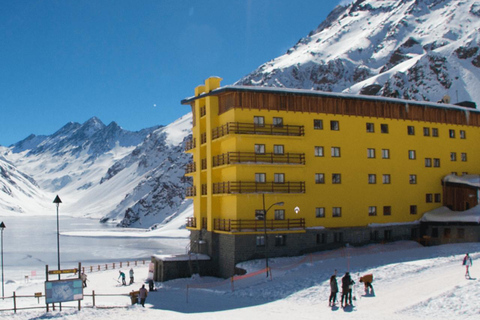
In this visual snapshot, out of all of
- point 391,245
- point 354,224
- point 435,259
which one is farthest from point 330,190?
point 435,259

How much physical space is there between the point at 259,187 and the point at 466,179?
25.9m

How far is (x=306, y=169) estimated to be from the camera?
176 feet

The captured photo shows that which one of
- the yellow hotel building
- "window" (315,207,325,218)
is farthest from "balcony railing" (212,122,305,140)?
"window" (315,207,325,218)

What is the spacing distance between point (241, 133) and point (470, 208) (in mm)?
28344

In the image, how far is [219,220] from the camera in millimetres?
52844

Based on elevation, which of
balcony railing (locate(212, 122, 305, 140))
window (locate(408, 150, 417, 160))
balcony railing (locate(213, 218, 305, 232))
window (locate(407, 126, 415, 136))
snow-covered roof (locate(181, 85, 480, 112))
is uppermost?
snow-covered roof (locate(181, 85, 480, 112))

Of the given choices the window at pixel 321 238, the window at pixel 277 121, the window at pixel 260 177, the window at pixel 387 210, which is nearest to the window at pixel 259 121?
the window at pixel 277 121

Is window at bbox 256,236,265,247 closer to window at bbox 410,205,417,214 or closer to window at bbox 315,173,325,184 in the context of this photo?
window at bbox 315,173,325,184

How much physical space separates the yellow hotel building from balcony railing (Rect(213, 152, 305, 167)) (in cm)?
10

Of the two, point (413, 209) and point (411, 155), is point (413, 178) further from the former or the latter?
point (413, 209)

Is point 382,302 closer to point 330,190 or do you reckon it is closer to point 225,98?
point 330,190

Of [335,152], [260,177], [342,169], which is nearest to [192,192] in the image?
[260,177]

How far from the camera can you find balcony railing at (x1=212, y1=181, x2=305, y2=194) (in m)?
50.2

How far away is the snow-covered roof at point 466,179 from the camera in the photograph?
58.5 metres
